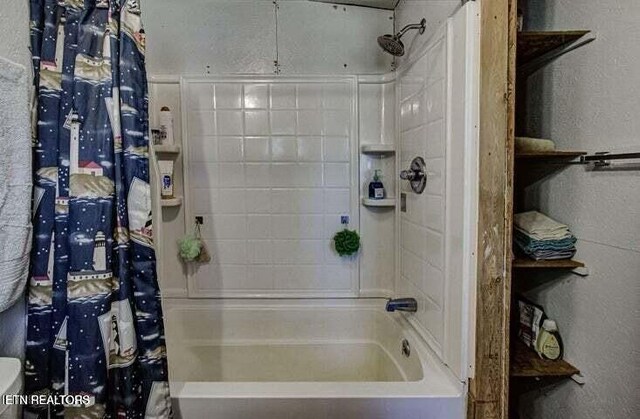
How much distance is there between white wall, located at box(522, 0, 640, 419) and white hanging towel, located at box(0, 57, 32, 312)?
178cm

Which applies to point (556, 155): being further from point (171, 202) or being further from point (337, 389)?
point (171, 202)

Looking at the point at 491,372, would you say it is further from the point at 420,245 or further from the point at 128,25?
the point at 128,25

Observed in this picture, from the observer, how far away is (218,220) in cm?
218

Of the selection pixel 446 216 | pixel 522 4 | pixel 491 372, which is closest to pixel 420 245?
pixel 446 216

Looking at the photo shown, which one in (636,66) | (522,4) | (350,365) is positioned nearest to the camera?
(636,66)

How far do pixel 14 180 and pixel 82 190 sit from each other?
0.53ft

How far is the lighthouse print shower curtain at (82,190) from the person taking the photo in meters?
1.08

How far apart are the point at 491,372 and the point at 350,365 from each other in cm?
113

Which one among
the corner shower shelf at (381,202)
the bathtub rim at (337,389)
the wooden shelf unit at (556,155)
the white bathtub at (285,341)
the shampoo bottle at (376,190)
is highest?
the wooden shelf unit at (556,155)

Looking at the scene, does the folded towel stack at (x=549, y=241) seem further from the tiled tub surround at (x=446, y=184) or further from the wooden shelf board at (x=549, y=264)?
the tiled tub surround at (x=446, y=184)

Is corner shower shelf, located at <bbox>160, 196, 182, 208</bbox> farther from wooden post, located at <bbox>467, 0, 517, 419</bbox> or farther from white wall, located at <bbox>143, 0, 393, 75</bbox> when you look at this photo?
wooden post, located at <bbox>467, 0, 517, 419</bbox>

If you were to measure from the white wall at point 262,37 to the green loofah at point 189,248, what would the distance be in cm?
102

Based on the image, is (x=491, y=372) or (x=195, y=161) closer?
(x=491, y=372)

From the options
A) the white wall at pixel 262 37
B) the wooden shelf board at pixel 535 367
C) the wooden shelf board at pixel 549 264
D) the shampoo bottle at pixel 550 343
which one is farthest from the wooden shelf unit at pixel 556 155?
the white wall at pixel 262 37
